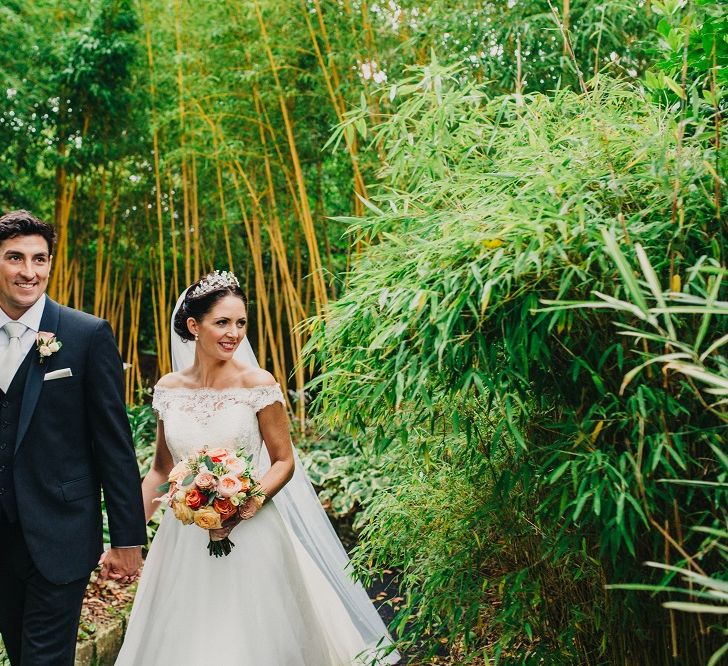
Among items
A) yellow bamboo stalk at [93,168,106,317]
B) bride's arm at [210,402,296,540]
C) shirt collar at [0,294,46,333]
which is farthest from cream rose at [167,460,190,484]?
yellow bamboo stalk at [93,168,106,317]

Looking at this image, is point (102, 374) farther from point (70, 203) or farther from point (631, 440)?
point (70, 203)

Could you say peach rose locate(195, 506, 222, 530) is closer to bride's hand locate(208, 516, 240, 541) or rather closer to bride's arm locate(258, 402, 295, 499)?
bride's hand locate(208, 516, 240, 541)

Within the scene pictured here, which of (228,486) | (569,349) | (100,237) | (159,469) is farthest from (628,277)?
(100,237)

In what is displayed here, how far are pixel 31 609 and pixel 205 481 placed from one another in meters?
0.54

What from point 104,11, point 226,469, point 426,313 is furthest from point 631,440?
point 104,11

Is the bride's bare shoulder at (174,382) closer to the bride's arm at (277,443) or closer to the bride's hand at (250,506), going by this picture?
the bride's arm at (277,443)

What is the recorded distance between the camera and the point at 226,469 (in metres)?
2.25

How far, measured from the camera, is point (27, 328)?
199cm

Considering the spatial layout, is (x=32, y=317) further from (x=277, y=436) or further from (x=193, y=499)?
(x=277, y=436)

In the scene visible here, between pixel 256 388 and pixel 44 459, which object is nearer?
pixel 44 459

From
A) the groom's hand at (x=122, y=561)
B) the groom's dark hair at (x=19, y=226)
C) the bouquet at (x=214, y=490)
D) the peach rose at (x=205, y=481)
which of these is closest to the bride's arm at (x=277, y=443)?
the bouquet at (x=214, y=490)

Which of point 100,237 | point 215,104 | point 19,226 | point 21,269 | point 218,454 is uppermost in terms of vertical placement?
point 215,104

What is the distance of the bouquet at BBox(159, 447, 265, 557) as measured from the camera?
2189 mm

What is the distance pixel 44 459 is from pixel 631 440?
1437 millimetres
